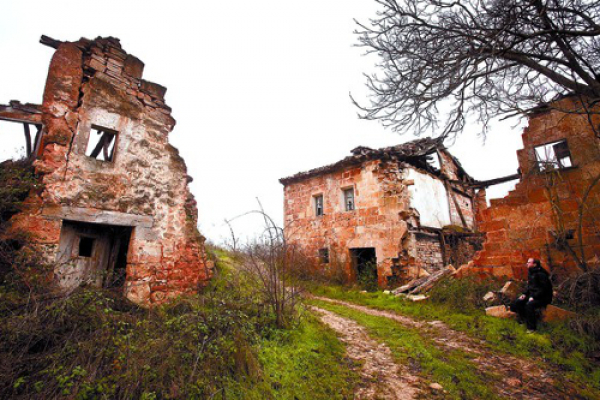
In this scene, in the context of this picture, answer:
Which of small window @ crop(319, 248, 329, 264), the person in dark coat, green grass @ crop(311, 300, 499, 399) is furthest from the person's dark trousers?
small window @ crop(319, 248, 329, 264)

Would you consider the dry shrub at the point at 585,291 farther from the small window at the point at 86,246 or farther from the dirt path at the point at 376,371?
the small window at the point at 86,246

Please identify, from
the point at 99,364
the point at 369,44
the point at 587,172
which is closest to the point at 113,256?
the point at 99,364

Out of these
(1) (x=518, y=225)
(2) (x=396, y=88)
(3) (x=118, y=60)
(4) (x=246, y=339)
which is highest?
(3) (x=118, y=60)

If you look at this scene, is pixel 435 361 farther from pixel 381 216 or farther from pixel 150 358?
pixel 381 216

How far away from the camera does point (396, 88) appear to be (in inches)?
186

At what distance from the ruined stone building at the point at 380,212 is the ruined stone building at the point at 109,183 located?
442cm

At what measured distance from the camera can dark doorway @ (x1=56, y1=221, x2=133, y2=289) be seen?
5.34 m

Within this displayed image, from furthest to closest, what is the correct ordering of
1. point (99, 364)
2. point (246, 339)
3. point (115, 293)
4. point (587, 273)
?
point (115, 293) → point (587, 273) → point (246, 339) → point (99, 364)

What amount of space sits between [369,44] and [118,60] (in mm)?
5351

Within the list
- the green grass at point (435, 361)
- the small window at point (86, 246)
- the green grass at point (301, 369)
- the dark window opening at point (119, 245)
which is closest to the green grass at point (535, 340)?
the green grass at point (435, 361)

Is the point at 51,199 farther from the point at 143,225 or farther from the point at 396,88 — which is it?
the point at 396,88

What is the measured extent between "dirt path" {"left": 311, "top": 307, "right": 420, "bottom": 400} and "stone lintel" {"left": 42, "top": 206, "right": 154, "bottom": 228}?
4.40 meters

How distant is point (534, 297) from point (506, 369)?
75.2 inches

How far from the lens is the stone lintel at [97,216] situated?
194 inches
